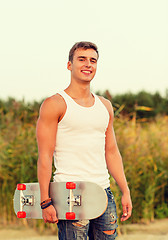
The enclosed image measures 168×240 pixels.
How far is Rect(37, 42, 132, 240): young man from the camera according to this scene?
2.58 metres

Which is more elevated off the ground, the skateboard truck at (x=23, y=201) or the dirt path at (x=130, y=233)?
the skateboard truck at (x=23, y=201)

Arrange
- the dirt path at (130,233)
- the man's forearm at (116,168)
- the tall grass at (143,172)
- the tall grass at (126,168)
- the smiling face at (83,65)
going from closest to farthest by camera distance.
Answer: the smiling face at (83,65) → the man's forearm at (116,168) → the dirt path at (130,233) → the tall grass at (126,168) → the tall grass at (143,172)

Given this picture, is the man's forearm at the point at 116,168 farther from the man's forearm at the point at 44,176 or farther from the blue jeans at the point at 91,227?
the man's forearm at the point at 44,176

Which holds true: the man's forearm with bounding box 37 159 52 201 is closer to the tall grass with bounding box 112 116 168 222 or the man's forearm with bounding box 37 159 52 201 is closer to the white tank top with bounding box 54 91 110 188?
the white tank top with bounding box 54 91 110 188

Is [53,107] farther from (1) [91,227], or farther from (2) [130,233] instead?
(2) [130,233]

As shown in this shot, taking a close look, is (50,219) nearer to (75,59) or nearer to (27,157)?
(75,59)

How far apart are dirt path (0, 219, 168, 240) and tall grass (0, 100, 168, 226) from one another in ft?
0.48

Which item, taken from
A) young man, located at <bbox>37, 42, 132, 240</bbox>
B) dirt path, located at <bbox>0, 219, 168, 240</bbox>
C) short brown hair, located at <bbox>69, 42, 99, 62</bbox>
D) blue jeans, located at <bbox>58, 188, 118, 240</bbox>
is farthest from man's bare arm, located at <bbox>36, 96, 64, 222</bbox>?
dirt path, located at <bbox>0, 219, 168, 240</bbox>

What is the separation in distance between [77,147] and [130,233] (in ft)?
11.3

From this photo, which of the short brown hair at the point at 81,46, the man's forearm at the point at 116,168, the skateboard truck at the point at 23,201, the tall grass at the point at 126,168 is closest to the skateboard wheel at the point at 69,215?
the skateboard truck at the point at 23,201

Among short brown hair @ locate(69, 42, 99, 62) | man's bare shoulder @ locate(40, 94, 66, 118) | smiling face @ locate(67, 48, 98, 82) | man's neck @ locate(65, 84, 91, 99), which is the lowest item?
man's bare shoulder @ locate(40, 94, 66, 118)

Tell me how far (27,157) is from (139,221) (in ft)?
6.54

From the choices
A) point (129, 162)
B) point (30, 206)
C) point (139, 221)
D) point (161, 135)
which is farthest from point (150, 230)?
point (30, 206)

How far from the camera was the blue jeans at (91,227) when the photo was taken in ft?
8.41
